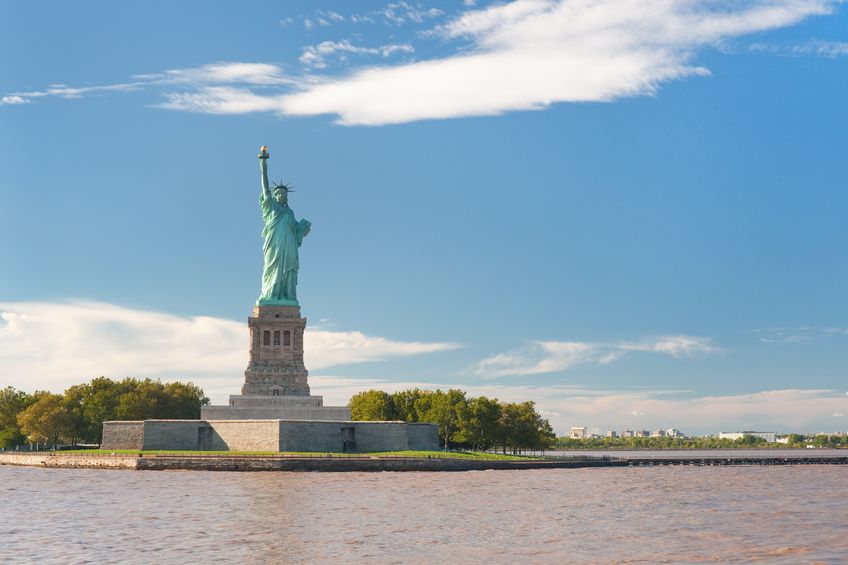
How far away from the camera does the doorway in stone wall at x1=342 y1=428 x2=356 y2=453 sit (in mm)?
91188

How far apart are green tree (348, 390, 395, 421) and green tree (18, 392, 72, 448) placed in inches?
1225

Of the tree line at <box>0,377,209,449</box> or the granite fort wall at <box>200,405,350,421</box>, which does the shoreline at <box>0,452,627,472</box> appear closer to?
the granite fort wall at <box>200,405,350,421</box>

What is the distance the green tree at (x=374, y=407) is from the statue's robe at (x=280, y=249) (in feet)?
65.2

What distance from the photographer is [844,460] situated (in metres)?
125

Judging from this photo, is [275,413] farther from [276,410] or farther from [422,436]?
[422,436]

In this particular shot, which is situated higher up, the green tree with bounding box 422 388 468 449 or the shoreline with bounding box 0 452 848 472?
the green tree with bounding box 422 388 468 449

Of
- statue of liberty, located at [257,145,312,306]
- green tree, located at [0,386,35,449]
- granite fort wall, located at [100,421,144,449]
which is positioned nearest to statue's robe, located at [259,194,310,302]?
statue of liberty, located at [257,145,312,306]

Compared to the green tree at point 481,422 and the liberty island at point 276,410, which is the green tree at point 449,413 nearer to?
the green tree at point 481,422

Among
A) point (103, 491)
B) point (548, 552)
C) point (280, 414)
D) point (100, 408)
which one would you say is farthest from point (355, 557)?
point (100, 408)

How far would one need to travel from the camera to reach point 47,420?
11106cm

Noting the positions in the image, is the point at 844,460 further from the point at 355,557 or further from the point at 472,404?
the point at 355,557

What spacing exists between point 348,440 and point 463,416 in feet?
79.5

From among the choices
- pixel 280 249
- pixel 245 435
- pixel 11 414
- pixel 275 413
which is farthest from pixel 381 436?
pixel 11 414

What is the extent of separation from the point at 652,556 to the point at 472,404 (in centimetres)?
7999
